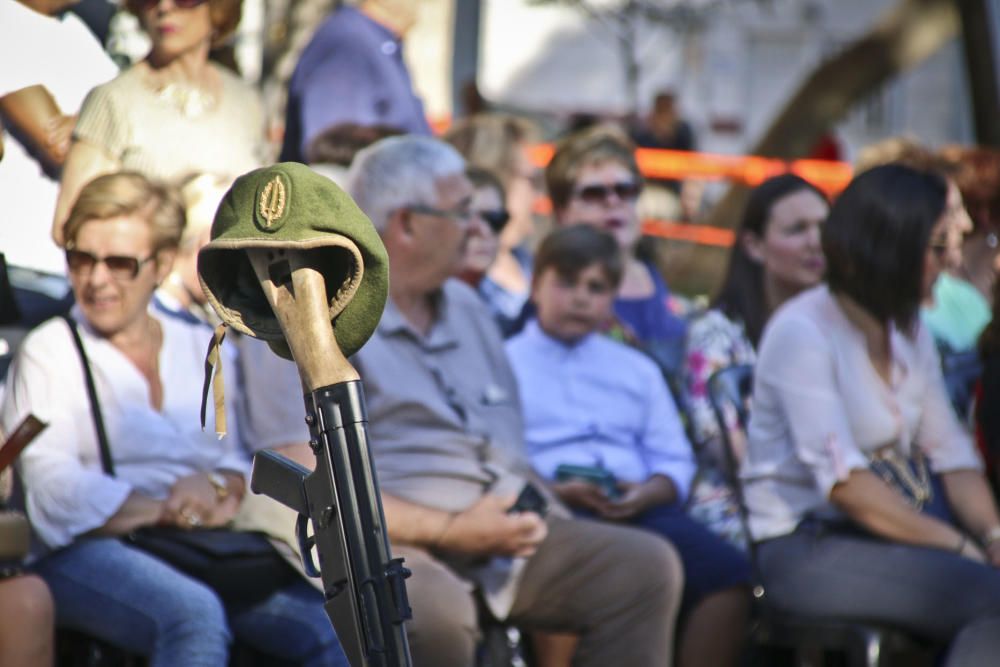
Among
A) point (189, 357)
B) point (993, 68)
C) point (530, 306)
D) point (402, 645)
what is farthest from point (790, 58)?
point (402, 645)

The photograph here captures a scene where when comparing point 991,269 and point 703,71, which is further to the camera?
point 703,71

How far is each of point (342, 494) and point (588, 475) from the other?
2324 millimetres

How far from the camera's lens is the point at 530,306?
4754 mm

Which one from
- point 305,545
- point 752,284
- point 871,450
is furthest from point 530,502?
point 305,545

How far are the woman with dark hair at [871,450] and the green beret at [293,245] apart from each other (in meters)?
2.05

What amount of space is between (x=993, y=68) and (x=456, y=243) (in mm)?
5925

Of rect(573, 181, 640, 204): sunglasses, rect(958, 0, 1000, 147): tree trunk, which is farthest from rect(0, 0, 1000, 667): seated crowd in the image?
rect(958, 0, 1000, 147): tree trunk

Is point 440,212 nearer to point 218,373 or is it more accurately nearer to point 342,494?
point 218,373

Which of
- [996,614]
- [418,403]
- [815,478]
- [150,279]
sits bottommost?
[996,614]

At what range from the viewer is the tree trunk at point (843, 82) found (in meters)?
11.1

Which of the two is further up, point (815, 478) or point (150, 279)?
point (150, 279)

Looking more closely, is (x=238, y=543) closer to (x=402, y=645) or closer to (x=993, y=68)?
(x=402, y=645)

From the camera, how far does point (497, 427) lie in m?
3.95

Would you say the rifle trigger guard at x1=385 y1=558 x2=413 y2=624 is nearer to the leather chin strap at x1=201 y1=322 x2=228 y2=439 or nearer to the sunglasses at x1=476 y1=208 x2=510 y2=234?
the leather chin strap at x1=201 y1=322 x2=228 y2=439
